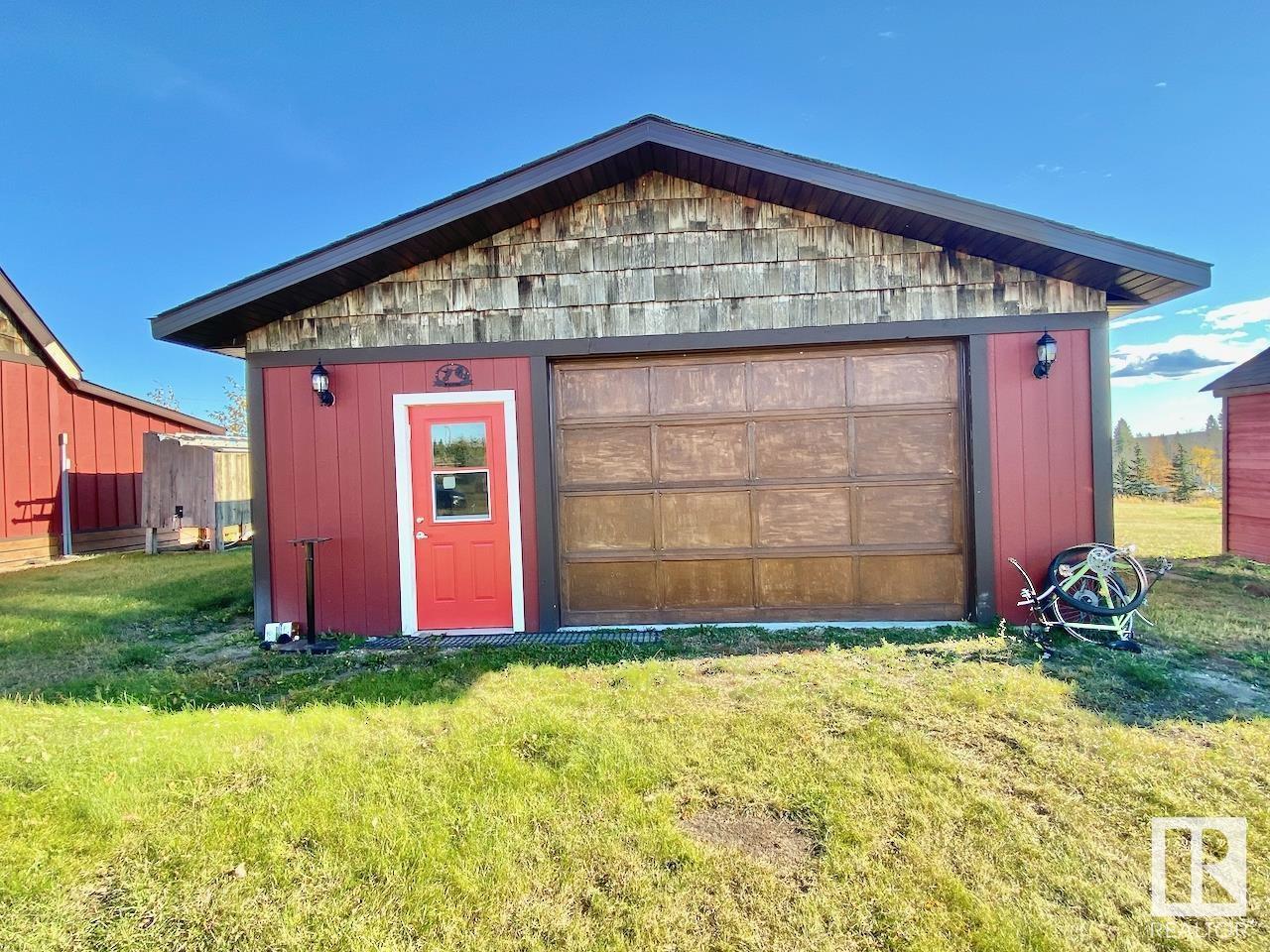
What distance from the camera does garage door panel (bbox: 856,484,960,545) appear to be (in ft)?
16.2

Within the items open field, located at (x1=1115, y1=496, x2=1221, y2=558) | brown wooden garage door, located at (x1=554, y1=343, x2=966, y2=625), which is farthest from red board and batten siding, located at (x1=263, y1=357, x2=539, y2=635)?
open field, located at (x1=1115, y1=496, x2=1221, y2=558)

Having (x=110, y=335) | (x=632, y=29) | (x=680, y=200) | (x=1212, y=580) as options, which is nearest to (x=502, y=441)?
(x=680, y=200)

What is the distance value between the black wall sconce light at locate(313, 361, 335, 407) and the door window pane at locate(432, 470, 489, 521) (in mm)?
1125

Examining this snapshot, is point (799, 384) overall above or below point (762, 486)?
above

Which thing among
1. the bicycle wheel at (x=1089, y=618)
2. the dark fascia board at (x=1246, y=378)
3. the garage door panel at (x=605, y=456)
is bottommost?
the bicycle wheel at (x=1089, y=618)

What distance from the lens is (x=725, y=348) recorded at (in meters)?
4.91

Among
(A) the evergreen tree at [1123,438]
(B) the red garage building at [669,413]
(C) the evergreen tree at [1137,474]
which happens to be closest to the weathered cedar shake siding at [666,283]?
(B) the red garage building at [669,413]

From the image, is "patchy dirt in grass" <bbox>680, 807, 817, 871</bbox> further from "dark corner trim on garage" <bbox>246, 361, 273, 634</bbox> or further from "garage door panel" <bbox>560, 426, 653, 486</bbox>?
"dark corner trim on garage" <bbox>246, 361, 273, 634</bbox>

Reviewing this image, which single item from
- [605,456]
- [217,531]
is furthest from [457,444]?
[217,531]

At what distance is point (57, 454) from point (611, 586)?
10979mm

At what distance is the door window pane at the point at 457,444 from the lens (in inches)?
201

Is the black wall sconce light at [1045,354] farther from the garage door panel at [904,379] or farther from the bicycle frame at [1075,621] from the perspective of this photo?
the bicycle frame at [1075,621]

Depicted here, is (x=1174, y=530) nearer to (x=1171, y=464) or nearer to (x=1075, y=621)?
(x=1075, y=621)

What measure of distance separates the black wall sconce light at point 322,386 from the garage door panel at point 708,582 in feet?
11.0
